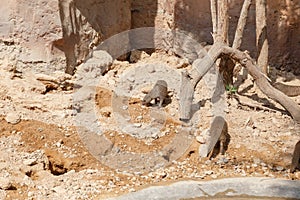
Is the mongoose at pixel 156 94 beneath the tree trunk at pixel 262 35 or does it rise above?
beneath

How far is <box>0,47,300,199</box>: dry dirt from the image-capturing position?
428 cm

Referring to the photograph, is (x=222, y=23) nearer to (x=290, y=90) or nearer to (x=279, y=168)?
(x=290, y=90)

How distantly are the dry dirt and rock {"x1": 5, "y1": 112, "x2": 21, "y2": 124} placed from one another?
0.04ft

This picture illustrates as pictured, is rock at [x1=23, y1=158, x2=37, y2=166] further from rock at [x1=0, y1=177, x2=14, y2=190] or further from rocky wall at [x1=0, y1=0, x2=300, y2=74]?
rocky wall at [x1=0, y1=0, x2=300, y2=74]

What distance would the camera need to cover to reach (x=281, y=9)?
6.58 m

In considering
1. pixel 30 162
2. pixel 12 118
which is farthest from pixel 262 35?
pixel 30 162

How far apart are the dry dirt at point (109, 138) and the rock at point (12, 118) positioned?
12 millimetres

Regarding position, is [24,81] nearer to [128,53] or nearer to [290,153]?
[128,53]

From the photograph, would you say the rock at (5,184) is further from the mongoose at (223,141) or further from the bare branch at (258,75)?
the bare branch at (258,75)

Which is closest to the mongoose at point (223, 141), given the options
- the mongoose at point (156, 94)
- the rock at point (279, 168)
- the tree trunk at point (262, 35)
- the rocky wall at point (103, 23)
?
the rock at point (279, 168)

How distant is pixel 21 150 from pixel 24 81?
1.03 meters

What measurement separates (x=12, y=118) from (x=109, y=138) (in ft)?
2.38

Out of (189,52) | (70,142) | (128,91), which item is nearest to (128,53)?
(189,52)

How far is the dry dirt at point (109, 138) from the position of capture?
168 inches
